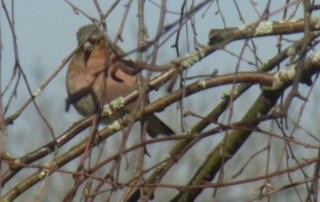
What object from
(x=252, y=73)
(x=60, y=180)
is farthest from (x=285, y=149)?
(x=60, y=180)

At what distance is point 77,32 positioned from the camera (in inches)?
180

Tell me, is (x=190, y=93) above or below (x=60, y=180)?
below

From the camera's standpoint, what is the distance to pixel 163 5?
229 centimetres

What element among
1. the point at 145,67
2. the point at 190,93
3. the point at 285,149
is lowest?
the point at 145,67

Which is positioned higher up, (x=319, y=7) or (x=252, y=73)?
(x=252, y=73)

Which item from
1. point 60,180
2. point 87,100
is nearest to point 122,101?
point 87,100

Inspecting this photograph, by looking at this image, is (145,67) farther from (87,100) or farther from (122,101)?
(87,100)

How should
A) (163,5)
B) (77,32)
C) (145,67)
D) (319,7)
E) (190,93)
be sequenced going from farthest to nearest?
(77,32), (190,93), (163,5), (319,7), (145,67)

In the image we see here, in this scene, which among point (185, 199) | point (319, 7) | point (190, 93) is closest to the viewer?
point (319, 7)

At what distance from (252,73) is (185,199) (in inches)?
22.4

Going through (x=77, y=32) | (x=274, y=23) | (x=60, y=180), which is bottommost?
(x=274, y=23)

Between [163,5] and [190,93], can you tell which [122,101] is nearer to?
[190,93]

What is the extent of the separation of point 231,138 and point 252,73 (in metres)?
0.38

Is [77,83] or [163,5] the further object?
[77,83]
